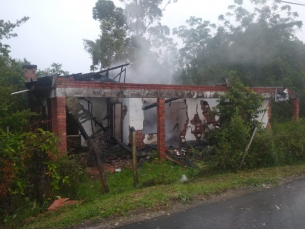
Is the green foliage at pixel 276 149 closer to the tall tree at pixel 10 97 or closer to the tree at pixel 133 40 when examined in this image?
the tall tree at pixel 10 97

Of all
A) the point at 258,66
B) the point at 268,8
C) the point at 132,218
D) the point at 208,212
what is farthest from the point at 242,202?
the point at 268,8

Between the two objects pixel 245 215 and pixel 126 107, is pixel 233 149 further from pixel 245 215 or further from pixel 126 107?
pixel 126 107

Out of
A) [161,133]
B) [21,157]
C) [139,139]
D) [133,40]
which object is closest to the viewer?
[21,157]

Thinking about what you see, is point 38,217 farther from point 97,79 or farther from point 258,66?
point 258,66

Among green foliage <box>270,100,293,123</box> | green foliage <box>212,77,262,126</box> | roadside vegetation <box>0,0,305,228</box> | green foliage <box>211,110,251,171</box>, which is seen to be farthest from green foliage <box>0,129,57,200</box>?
green foliage <box>270,100,293,123</box>

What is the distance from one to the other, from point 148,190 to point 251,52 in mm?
16128

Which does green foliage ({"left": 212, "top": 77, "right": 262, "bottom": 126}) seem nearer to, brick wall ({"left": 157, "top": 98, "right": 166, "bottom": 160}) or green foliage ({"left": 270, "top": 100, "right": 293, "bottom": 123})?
brick wall ({"left": 157, "top": 98, "right": 166, "bottom": 160})

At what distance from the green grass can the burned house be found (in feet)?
6.72

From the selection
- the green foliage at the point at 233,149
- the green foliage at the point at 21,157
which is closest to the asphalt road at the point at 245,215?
the green foliage at the point at 233,149

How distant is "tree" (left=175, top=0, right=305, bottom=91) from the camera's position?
1848 cm

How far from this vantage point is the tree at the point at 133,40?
67.9ft

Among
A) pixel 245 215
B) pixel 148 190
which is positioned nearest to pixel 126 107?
pixel 148 190

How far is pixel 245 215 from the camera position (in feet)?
16.5

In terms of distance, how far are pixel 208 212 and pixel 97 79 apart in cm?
847
